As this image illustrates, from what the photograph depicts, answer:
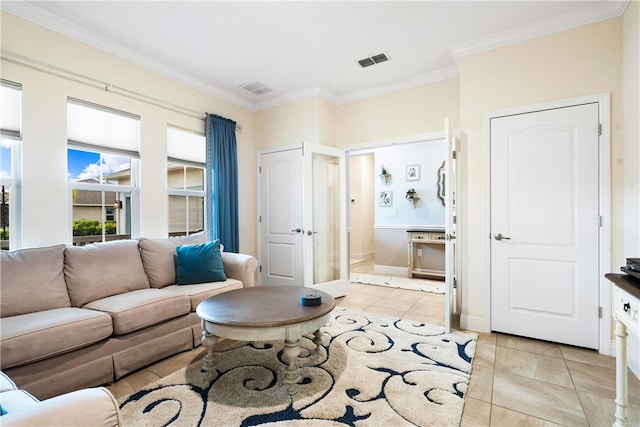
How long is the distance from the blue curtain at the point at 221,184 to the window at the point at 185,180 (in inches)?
4.8

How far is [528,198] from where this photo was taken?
8.97 ft

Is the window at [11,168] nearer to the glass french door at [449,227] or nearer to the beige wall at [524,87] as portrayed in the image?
the glass french door at [449,227]

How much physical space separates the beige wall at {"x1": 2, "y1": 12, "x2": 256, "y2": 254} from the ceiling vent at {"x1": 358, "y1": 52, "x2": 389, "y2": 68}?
2242mm

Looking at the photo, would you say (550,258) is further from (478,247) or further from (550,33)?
(550,33)

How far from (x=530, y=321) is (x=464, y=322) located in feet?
1.81

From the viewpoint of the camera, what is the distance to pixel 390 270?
5945mm

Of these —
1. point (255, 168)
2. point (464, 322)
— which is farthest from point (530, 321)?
point (255, 168)

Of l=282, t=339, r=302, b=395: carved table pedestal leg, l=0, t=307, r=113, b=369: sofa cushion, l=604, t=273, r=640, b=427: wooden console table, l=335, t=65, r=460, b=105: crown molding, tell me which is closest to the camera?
l=604, t=273, r=640, b=427: wooden console table

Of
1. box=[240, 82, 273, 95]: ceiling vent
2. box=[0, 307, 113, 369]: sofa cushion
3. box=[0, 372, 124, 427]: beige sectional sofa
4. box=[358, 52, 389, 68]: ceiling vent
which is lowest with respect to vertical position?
box=[0, 307, 113, 369]: sofa cushion

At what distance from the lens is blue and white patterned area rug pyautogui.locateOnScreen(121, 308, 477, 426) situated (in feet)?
5.45

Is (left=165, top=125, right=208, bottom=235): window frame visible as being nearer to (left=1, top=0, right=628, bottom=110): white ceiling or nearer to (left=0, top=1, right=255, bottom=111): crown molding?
(left=0, top=1, right=255, bottom=111): crown molding

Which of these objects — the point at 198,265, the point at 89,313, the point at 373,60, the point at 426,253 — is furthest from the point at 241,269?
the point at 426,253

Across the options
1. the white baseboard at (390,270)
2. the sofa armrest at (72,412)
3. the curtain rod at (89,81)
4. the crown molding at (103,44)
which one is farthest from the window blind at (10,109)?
the white baseboard at (390,270)

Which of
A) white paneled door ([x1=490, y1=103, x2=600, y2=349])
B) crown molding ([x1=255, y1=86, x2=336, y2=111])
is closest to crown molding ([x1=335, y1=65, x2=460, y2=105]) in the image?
crown molding ([x1=255, y1=86, x2=336, y2=111])
